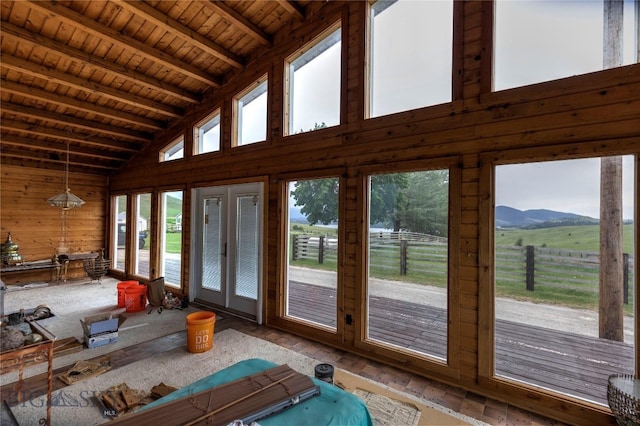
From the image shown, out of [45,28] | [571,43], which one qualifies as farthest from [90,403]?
[571,43]

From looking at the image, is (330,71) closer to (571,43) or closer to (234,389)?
(571,43)

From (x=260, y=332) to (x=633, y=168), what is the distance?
4.25 meters

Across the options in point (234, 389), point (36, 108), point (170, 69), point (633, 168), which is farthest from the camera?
point (36, 108)

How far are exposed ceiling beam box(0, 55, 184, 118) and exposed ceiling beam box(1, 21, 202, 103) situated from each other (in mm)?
480

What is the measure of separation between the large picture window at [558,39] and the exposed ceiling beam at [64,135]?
750 cm

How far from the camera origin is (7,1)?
11.0ft

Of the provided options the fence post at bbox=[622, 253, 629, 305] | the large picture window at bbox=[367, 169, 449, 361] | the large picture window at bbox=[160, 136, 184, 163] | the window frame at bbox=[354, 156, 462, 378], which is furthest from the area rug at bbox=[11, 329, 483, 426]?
the large picture window at bbox=[160, 136, 184, 163]

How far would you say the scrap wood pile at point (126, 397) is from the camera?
244 cm

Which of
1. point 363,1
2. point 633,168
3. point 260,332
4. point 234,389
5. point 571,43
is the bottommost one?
point 260,332

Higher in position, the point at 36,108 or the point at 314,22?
the point at 314,22

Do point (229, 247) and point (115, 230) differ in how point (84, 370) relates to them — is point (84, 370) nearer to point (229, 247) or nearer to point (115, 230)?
point (229, 247)

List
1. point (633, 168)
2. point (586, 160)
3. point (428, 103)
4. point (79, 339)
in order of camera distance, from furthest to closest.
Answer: point (79, 339), point (428, 103), point (586, 160), point (633, 168)

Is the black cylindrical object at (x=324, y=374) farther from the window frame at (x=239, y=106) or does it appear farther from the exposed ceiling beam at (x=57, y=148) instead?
the exposed ceiling beam at (x=57, y=148)

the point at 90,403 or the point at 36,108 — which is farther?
the point at 36,108
